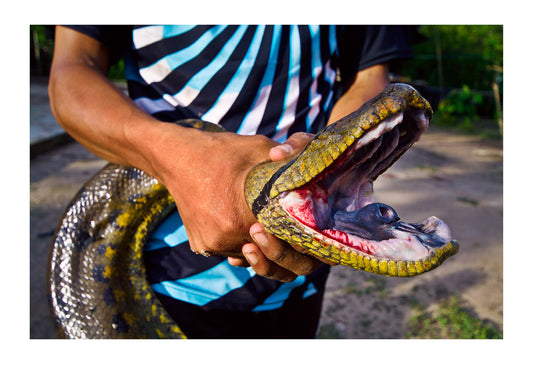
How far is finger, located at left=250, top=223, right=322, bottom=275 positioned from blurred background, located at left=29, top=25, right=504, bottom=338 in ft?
5.95

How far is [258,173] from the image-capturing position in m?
1.67

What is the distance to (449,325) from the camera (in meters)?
4.61

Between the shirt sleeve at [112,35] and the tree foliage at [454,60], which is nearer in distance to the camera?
the shirt sleeve at [112,35]

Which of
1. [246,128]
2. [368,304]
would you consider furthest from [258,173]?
[368,304]

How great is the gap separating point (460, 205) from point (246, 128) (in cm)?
668

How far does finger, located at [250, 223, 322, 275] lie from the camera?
1721mm

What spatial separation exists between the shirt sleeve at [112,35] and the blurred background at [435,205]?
26.4 inches

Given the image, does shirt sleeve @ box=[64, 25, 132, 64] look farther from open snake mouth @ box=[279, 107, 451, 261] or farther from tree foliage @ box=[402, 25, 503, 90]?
tree foliage @ box=[402, 25, 503, 90]

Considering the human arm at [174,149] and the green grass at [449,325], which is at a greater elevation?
the human arm at [174,149]

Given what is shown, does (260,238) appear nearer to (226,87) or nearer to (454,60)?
(226,87)

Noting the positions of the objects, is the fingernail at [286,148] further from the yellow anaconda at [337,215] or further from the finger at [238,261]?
the finger at [238,261]

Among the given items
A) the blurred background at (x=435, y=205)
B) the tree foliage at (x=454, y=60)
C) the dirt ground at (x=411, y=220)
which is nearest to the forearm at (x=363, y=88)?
the blurred background at (x=435, y=205)

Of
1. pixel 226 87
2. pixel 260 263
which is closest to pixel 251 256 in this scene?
pixel 260 263

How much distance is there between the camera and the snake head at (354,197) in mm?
1363
